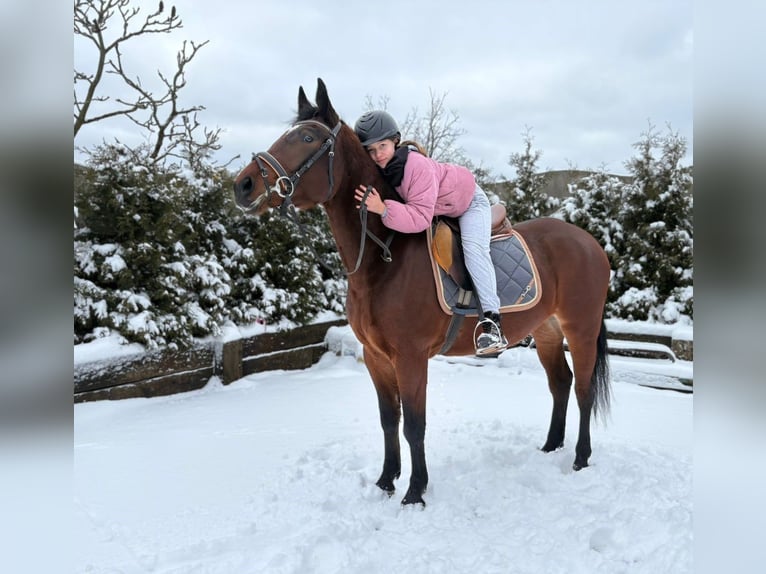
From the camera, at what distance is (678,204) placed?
6.05m

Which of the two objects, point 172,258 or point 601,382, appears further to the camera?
point 172,258

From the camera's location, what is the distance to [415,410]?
9.28ft

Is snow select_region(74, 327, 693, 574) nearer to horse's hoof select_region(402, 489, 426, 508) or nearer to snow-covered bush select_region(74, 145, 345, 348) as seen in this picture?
horse's hoof select_region(402, 489, 426, 508)

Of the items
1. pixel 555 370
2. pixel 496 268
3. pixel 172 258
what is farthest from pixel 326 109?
pixel 172 258

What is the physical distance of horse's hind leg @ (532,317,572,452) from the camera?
11.8 feet

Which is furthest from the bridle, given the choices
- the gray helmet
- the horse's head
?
the gray helmet

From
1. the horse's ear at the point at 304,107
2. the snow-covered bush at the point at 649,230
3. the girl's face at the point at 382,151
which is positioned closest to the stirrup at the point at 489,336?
the girl's face at the point at 382,151

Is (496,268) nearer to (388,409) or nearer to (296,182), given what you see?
(388,409)

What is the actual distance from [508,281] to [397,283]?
0.77m
